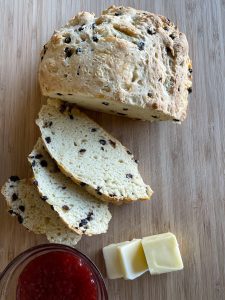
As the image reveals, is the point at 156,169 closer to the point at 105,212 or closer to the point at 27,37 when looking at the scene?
the point at 105,212

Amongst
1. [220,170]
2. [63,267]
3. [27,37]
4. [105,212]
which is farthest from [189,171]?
[27,37]

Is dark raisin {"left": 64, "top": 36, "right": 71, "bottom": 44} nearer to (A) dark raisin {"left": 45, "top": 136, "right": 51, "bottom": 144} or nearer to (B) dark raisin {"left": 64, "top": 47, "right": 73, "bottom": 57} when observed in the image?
(B) dark raisin {"left": 64, "top": 47, "right": 73, "bottom": 57}

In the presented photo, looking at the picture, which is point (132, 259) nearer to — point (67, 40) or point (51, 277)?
point (51, 277)

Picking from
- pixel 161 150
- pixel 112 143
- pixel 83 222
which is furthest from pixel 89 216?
pixel 161 150

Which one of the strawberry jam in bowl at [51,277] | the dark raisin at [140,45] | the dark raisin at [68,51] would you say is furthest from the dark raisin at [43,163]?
the dark raisin at [140,45]

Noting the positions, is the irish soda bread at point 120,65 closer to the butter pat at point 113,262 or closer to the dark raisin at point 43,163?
the dark raisin at point 43,163

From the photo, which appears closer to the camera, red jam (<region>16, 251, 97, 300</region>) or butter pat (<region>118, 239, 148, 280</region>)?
red jam (<region>16, 251, 97, 300</region>)

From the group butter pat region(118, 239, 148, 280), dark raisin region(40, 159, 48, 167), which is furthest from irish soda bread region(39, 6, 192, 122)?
butter pat region(118, 239, 148, 280)
